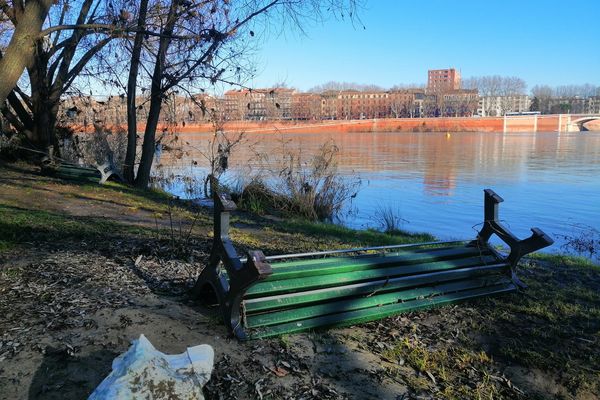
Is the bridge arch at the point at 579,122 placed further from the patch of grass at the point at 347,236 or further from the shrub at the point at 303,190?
the patch of grass at the point at 347,236

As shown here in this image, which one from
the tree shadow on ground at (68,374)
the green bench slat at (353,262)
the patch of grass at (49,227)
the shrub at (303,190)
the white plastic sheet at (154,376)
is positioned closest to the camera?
the white plastic sheet at (154,376)

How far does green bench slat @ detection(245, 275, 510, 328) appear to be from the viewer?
3781 mm

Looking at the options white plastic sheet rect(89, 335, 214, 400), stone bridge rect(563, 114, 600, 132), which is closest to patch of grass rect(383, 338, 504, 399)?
white plastic sheet rect(89, 335, 214, 400)

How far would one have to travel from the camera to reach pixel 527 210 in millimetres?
15562

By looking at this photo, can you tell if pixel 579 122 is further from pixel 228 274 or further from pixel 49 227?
pixel 228 274

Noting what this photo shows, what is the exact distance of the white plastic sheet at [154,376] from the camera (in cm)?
264

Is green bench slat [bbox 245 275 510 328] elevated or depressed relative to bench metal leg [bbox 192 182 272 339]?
depressed

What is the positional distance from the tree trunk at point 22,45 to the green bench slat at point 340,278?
143 inches

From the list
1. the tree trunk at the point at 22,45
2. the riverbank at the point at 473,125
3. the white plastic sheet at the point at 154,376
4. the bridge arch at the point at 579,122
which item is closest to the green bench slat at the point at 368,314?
the white plastic sheet at the point at 154,376

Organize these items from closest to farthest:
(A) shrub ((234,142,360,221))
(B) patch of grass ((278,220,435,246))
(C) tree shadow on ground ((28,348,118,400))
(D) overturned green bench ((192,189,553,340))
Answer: (C) tree shadow on ground ((28,348,118,400)), (D) overturned green bench ((192,189,553,340)), (B) patch of grass ((278,220,435,246)), (A) shrub ((234,142,360,221))

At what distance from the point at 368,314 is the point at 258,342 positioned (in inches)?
39.3

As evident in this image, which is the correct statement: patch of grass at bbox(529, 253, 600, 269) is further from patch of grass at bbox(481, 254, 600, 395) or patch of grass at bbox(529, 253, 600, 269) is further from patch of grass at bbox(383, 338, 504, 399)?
patch of grass at bbox(383, 338, 504, 399)

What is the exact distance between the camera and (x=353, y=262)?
14.4 feet

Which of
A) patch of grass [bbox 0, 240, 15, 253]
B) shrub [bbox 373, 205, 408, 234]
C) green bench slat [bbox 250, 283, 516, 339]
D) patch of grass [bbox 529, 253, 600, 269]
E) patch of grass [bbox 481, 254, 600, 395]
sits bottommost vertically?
shrub [bbox 373, 205, 408, 234]
